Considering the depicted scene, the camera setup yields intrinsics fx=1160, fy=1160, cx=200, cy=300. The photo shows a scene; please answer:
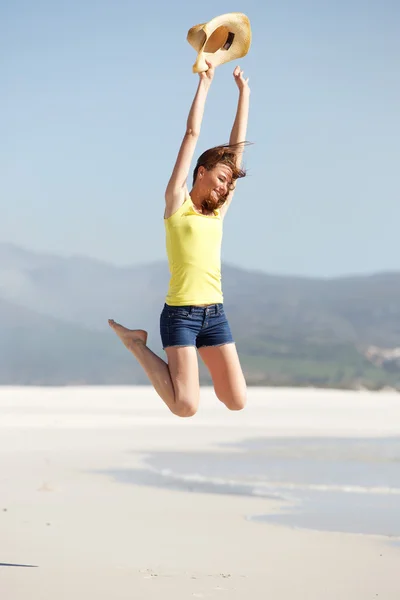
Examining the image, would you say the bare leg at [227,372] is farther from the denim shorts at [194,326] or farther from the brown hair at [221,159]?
the brown hair at [221,159]

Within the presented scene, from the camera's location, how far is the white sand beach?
6707mm

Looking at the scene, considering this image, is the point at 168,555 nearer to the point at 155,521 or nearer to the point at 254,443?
the point at 155,521

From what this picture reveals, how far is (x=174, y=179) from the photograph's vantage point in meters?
5.85

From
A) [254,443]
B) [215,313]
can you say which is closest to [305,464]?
[254,443]

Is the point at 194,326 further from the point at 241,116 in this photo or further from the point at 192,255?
the point at 241,116

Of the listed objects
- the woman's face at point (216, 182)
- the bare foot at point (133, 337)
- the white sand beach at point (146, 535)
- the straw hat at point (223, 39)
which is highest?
the straw hat at point (223, 39)

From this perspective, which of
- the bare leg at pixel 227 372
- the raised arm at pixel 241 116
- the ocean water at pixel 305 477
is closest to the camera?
the bare leg at pixel 227 372

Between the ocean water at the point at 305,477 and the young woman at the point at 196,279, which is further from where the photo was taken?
the ocean water at the point at 305,477

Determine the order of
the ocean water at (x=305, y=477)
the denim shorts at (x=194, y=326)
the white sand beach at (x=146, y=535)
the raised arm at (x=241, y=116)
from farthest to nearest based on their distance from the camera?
the ocean water at (x=305, y=477) < the white sand beach at (x=146, y=535) < the raised arm at (x=241, y=116) < the denim shorts at (x=194, y=326)

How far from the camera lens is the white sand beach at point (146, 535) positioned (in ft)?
22.0

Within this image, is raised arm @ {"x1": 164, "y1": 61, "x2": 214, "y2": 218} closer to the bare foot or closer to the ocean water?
the bare foot

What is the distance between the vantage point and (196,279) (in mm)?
5969

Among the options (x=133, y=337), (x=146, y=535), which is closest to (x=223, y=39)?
(x=133, y=337)

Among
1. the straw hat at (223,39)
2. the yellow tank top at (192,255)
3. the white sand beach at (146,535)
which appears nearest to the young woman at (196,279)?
the yellow tank top at (192,255)
